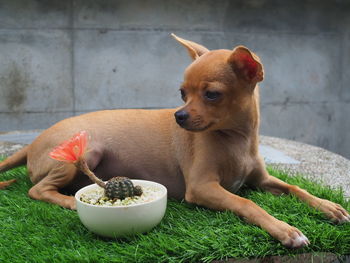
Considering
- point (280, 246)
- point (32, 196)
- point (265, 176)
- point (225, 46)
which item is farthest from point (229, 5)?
point (280, 246)

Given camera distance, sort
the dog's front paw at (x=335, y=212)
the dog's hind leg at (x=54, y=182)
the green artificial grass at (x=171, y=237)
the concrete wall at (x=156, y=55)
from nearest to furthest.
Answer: the green artificial grass at (x=171, y=237) → the dog's front paw at (x=335, y=212) → the dog's hind leg at (x=54, y=182) → the concrete wall at (x=156, y=55)

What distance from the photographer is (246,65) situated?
8.35ft

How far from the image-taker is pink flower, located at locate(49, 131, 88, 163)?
225 cm

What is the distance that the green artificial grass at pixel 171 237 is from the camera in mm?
2143

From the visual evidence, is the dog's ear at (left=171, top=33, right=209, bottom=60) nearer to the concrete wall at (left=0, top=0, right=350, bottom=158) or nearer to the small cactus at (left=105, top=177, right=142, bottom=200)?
the small cactus at (left=105, top=177, right=142, bottom=200)

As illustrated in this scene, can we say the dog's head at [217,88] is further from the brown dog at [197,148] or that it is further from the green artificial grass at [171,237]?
the green artificial grass at [171,237]

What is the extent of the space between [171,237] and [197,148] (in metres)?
0.70

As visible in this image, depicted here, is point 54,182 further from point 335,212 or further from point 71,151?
point 335,212

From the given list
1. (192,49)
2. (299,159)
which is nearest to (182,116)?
(192,49)

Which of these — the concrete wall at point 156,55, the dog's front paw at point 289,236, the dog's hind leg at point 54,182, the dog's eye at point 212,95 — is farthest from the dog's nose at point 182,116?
the concrete wall at point 156,55

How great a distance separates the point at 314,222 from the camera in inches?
95.7

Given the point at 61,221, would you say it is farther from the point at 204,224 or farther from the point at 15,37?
the point at 15,37

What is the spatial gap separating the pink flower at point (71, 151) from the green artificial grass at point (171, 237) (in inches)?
16.2

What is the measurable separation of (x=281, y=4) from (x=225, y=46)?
3.77ft
